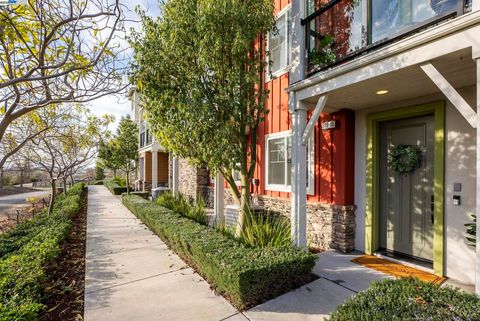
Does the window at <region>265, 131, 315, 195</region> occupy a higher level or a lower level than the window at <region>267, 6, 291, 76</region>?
lower

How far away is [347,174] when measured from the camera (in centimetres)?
543

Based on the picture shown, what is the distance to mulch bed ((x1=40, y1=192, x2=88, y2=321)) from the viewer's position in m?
3.24

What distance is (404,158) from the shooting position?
4828 mm

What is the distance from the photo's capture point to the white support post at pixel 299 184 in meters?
4.88

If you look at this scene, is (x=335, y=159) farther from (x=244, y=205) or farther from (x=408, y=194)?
(x=244, y=205)

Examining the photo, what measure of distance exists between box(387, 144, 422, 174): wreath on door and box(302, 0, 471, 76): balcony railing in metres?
2.00

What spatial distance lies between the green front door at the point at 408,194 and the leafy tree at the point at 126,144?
584 inches

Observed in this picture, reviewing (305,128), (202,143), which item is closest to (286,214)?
(305,128)

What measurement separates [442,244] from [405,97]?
8.30 ft

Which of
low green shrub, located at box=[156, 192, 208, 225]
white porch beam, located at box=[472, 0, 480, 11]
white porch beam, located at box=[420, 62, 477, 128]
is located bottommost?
low green shrub, located at box=[156, 192, 208, 225]

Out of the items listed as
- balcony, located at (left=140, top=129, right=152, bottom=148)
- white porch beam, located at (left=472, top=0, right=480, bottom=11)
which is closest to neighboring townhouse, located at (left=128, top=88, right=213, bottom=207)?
balcony, located at (left=140, top=129, right=152, bottom=148)

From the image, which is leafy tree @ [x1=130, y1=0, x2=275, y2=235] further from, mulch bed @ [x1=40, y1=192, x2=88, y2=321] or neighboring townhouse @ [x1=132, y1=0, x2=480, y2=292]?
mulch bed @ [x1=40, y1=192, x2=88, y2=321]

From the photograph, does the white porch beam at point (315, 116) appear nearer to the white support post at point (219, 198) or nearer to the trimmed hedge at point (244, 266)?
the trimmed hedge at point (244, 266)

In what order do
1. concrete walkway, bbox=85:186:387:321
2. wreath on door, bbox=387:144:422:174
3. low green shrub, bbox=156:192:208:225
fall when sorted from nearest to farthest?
concrete walkway, bbox=85:186:387:321
wreath on door, bbox=387:144:422:174
low green shrub, bbox=156:192:208:225
